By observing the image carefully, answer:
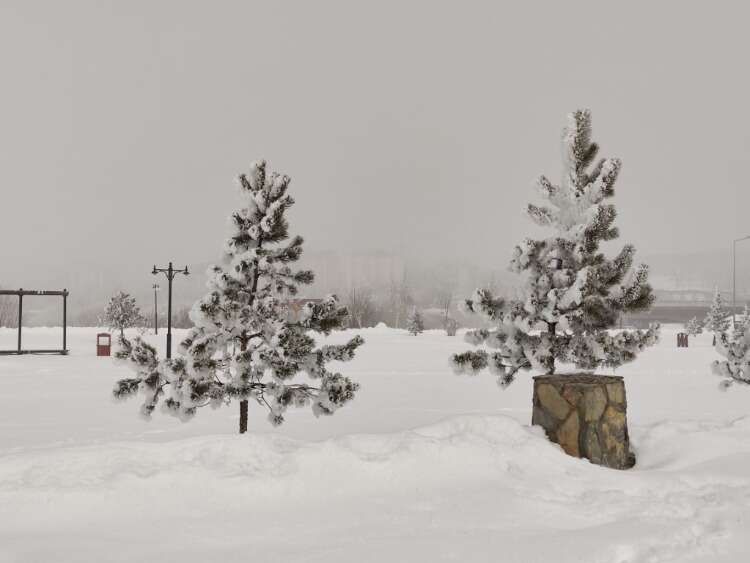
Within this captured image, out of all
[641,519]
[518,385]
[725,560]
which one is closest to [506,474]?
[641,519]

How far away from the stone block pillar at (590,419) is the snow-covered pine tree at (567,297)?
241 cm

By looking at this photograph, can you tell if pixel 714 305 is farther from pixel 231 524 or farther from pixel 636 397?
pixel 231 524

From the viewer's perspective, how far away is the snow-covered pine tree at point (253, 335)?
31.4 feet

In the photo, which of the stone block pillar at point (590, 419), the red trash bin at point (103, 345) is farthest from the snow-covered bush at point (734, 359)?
the red trash bin at point (103, 345)

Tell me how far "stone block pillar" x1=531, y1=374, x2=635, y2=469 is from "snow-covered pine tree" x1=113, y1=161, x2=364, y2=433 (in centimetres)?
343

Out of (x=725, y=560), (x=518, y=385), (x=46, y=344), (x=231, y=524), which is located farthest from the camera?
(x=46, y=344)

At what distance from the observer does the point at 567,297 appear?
924cm

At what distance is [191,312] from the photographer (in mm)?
9547

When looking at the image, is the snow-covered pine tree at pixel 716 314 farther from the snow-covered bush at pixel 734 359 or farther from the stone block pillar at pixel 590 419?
the stone block pillar at pixel 590 419

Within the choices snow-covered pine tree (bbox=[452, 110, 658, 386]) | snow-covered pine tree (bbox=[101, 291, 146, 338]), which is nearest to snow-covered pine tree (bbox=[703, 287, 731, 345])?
snow-covered pine tree (bbox=[101, 291, 146, 338])

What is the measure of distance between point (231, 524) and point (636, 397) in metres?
15.9

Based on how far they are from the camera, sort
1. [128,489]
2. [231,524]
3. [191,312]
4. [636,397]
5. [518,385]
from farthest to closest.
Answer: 1. [518,385]
2. [636,397]
3. [191,312]
4. [128,489]
5. [231,524]

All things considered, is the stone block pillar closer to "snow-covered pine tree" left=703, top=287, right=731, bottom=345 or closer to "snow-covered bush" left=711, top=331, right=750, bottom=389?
"snow-covered bush" left=711, top=331, right=750, bottom=389

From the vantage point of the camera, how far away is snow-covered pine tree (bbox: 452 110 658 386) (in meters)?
9.56
